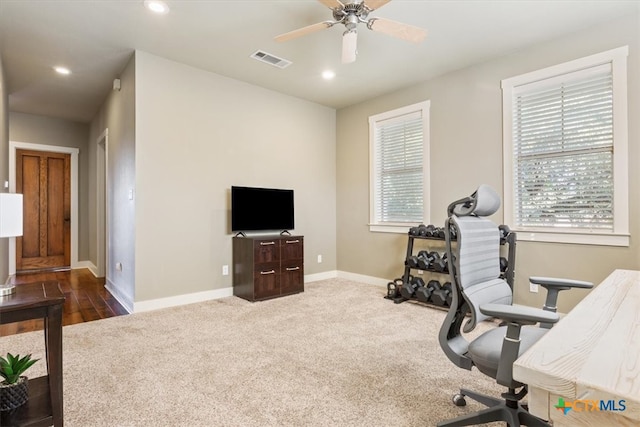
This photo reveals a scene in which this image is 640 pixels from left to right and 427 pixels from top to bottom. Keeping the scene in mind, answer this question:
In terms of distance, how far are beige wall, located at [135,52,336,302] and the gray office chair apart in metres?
3.24

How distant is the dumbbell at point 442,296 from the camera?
3684 mm

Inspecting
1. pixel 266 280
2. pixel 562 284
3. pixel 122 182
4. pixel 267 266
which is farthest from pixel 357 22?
pixel 122 182

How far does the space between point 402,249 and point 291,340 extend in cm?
243

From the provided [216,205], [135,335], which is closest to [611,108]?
[216,205]

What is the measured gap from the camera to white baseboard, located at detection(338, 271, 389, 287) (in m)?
4.98

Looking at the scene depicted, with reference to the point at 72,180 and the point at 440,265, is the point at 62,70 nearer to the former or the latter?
the point at 72,180

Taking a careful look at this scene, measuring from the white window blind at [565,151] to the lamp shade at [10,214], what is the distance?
4.13 meters

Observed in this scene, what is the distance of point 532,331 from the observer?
5.61ft

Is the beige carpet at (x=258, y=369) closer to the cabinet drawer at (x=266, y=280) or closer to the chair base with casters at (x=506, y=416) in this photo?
the chair base with casters at (x=506, y=416)

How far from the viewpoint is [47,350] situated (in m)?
1.43

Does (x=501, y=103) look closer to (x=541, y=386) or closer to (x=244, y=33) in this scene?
(x=244, y=33)

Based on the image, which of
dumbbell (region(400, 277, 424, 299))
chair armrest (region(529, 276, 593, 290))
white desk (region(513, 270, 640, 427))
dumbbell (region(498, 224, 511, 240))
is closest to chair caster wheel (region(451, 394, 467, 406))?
chair armrest (region(529, 276, 593, 290))

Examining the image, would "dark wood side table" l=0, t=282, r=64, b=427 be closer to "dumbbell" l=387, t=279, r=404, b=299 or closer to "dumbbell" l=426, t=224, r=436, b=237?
"dumbbell" l=387, t=279, r=404, b=299

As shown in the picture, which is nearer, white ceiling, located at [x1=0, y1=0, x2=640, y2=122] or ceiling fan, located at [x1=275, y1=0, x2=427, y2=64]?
ceiling fan, located at [x1=275, y1=0, x2=427, y2=64]
